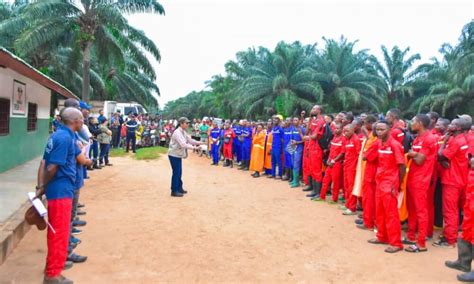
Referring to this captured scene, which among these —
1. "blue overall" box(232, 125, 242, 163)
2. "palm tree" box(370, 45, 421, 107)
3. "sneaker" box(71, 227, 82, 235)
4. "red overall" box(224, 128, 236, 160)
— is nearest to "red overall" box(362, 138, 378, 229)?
"sneaker" box(71, 227, 82, 235)

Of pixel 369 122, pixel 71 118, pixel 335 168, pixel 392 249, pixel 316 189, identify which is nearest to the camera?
pixel 71 118

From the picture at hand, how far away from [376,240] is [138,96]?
1135 inches

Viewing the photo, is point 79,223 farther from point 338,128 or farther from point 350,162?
point 338,128

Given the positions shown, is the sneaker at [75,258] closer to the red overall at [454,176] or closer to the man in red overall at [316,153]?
the red overall at [454,176]

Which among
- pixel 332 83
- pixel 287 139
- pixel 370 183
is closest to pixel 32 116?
pixel 287 139

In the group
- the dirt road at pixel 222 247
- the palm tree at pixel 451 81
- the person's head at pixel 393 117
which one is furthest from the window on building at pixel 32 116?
the palm tree at pixel 451 81

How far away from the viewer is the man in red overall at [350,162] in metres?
7.98

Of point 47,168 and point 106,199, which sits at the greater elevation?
point 47,168

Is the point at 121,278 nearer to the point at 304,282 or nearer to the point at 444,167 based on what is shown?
the point at 304,282

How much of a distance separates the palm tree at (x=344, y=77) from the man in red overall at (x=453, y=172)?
66.8ft

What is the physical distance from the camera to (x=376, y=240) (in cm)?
620

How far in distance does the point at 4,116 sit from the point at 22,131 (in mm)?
1498

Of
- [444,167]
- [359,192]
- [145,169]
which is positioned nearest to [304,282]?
[444,167]

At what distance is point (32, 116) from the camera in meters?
14.0
